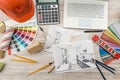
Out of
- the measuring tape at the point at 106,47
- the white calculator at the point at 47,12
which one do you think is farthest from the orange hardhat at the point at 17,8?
the measuring tape at the point at 106,47

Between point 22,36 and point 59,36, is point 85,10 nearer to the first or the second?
point 59,36

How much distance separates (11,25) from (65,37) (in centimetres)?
25

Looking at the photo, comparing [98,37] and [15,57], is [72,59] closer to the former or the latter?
[98,37]

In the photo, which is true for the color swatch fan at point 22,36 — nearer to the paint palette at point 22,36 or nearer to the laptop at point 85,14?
the paint palette at point 22,36

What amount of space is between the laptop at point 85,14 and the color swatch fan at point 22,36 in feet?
0.49

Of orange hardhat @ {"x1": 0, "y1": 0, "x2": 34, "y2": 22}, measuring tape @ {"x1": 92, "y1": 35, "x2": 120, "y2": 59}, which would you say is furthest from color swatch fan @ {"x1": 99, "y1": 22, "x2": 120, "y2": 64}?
orange hardhat @ {"x1": 0, "y1": 0, "x2": 34, "y2": 22}

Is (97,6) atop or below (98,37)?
atop

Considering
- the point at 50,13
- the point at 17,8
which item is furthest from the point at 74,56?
the point at 17,8

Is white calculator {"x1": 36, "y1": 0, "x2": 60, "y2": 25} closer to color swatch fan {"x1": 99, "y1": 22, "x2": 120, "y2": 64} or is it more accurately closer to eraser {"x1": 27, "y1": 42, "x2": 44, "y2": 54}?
eraser {"x1": 27, "y1": 42, "x2": 44, "y2": 54}

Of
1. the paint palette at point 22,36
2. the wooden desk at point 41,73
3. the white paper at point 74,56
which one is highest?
the paint palette at point 22,36

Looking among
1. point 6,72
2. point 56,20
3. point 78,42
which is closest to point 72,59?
point 78,42

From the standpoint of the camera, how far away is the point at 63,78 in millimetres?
1048

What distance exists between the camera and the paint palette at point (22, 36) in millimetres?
1082

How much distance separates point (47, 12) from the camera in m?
1.08
